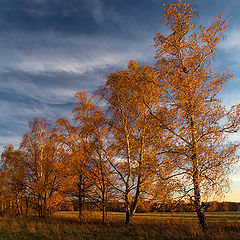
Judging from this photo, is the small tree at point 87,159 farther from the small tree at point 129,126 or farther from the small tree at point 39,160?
the small tree at point 39,160

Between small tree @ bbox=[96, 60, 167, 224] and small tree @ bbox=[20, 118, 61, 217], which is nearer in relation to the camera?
small tree @ bbox=[96, 60, 167, 224]

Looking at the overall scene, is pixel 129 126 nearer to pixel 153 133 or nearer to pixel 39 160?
pixel 153 133

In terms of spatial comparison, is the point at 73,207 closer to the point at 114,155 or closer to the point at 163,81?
the point at 114,155

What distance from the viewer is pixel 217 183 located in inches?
265

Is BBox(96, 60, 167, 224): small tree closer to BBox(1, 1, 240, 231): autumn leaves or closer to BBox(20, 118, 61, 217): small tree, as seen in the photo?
BBox(1, 1, 240, 231): autumn leaves

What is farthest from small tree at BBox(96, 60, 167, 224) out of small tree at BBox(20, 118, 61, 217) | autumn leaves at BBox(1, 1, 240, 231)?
small tree at BBox(20, 118, 61, 217)

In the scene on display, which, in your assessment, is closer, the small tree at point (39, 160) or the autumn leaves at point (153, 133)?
the autumn leaves at point (153, 133)

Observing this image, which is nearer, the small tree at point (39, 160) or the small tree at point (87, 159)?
the small tree at point (87, 159)

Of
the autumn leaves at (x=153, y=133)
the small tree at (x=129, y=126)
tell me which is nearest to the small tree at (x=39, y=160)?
the autumn leaves at (x=153, y=133)

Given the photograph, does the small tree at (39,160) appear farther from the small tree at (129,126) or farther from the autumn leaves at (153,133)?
the small tree at (129,126)

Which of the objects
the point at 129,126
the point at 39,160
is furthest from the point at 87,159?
the point at 39,160

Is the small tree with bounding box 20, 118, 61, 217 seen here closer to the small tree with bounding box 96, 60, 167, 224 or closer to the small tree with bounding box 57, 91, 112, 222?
the small tree with bounding box 57, 91, 112, 222

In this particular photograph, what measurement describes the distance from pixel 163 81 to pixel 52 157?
43.5 ft

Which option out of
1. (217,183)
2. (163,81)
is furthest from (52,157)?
(217,183)
